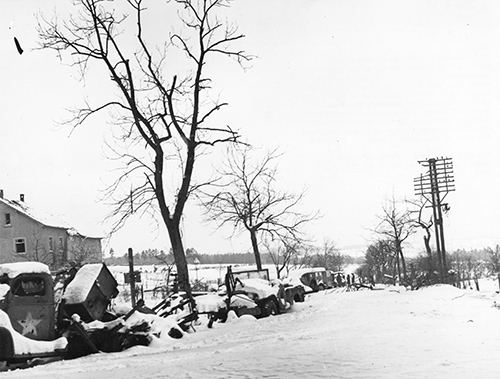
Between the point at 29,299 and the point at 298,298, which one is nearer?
the point at 29,299

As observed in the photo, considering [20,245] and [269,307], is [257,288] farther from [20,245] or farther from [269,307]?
[20,245]

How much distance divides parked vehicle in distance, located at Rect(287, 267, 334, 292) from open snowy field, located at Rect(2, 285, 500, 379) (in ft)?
66.0

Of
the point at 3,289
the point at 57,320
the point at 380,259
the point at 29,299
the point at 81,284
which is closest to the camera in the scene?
the point at 3,289

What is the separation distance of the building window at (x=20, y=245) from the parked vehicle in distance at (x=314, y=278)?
26368 mm

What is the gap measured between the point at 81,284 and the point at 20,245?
41.1 meters

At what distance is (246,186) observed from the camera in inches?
1330

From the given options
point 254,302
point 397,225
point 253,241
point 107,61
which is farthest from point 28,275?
point 397,225

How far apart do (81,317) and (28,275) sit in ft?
6.02

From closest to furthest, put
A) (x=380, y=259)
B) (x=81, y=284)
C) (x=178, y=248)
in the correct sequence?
(x=81, y=284)
(x=178, y=248)
(x=380, y=259)

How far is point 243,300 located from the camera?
18188 mm

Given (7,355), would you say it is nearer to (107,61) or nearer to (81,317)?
(81,317)

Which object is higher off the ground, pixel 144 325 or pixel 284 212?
pixel 284 212

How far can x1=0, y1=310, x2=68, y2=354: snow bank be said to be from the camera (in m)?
10.9

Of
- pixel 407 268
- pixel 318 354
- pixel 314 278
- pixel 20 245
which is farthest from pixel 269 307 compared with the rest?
pixel 407 268
